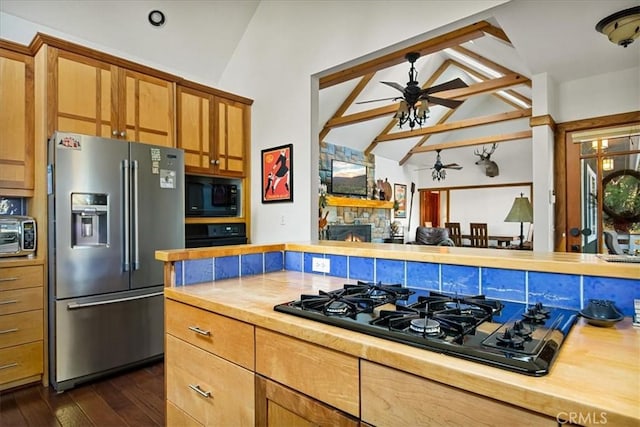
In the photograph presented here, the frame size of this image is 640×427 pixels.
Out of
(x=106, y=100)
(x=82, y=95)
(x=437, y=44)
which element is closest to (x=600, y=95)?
(x=437, y=44)

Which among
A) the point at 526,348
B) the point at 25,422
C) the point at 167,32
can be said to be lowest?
the point at 25,422

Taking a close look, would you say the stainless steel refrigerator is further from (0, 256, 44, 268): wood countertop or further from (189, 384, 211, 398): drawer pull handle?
(189, 384, 211, 398): drawer pull handle

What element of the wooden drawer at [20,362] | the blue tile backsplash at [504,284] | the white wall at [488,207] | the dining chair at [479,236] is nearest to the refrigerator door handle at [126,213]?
the wooden drawer at [20,362]

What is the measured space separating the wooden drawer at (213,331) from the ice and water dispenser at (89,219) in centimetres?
141

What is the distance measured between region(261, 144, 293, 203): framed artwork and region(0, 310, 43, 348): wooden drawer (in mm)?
2012

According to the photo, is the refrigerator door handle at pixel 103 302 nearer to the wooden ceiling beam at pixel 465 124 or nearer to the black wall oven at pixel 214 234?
the black wall oven at pixel 214 234

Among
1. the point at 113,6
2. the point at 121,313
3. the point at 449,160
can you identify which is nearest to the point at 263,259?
the point at 121,313

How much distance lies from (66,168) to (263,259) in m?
1.59

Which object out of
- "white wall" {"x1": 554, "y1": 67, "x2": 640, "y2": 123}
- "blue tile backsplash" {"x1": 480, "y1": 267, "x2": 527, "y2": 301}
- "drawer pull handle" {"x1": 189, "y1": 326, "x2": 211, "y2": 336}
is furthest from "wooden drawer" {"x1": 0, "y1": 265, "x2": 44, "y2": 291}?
"white wall" {"x1": 554, "y1": 67, "x2": 640, "y2": 123}

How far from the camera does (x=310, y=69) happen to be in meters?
3.25

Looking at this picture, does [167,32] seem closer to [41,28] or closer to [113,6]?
[113,6]

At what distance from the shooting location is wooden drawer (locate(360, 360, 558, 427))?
67 centimetres

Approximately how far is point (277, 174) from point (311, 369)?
266cm

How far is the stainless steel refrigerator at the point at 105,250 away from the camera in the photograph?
2373 millimetres
